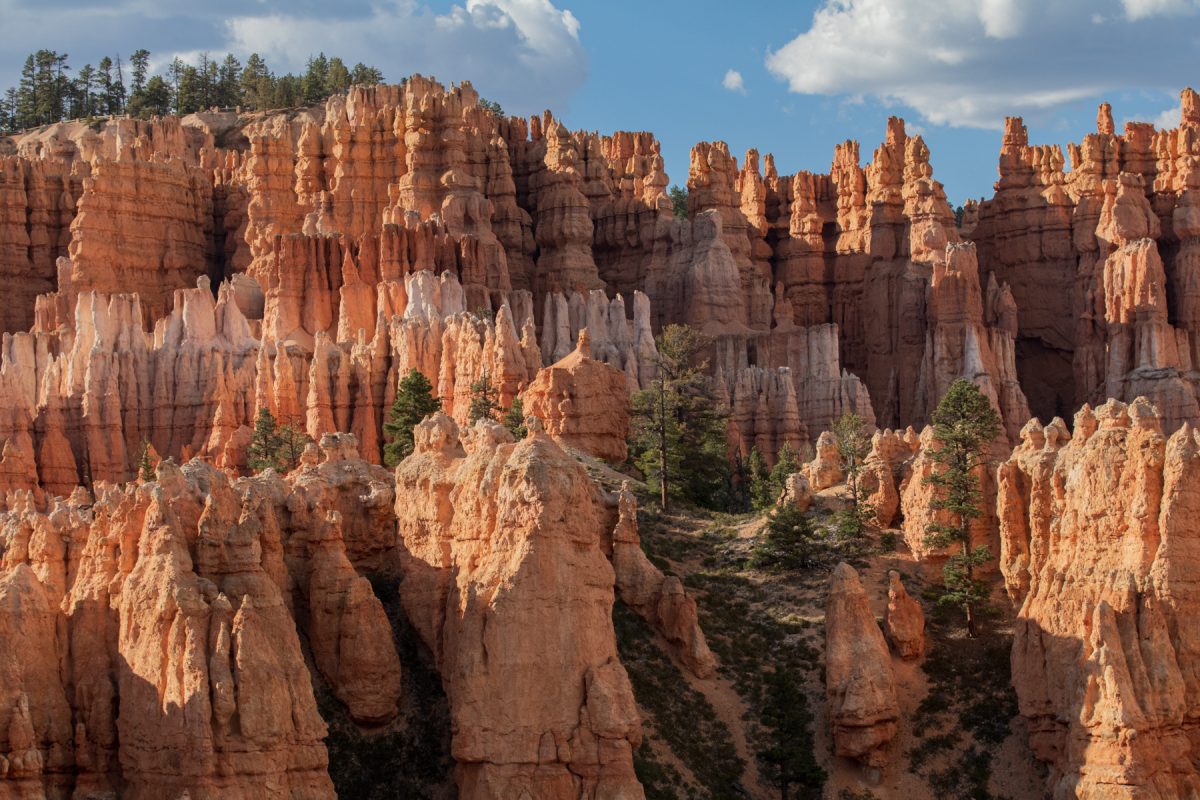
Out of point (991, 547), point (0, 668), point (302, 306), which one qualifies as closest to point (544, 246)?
point (302, 306)

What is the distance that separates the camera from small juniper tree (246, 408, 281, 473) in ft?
277

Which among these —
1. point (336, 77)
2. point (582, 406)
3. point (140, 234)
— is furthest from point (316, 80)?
point (582, 406)

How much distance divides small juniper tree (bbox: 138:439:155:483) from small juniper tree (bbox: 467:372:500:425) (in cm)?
1179

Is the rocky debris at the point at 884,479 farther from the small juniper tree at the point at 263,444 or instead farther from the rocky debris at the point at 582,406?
the small juniper tree at the point at 263,444

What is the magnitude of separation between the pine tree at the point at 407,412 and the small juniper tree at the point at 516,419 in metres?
3.11

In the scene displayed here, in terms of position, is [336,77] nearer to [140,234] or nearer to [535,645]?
[140,234]

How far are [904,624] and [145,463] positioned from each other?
3450 centimetres

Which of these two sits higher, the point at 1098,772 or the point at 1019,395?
the point at 1019,395

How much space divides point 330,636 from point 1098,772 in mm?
19642

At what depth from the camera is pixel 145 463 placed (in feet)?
291

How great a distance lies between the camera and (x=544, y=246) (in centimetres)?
11844

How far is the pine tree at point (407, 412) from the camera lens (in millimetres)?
83812

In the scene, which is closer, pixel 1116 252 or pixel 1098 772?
→ pixel 1098 772

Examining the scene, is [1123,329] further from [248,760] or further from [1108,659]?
[248,760]
